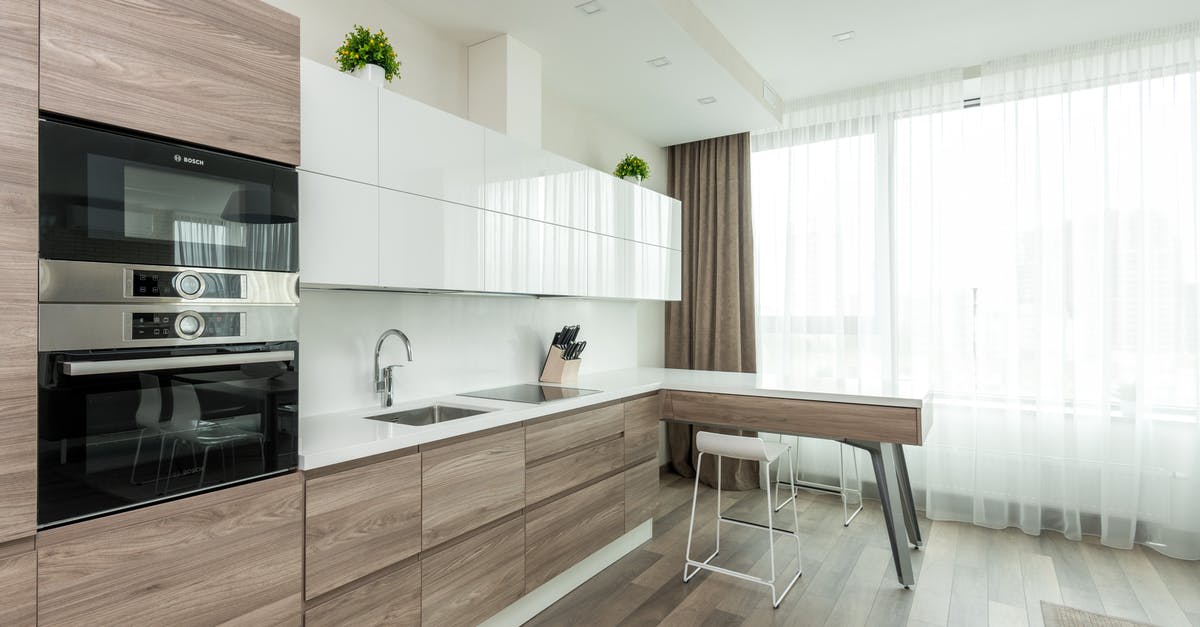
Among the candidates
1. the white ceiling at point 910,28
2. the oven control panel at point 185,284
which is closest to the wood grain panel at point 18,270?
the oven control panel at point 185,284

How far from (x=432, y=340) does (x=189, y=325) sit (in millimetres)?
1354

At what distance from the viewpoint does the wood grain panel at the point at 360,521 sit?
5.33 feet

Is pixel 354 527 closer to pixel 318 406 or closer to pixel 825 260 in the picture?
pixel 318 406

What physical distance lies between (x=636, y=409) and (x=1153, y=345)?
2805mm

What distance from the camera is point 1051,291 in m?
3.49

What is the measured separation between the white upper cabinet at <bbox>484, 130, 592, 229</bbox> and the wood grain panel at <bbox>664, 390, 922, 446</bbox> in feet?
3.72

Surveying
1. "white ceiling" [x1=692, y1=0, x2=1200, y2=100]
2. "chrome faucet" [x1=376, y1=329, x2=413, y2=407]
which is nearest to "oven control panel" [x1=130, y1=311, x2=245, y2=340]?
"chrome faucet" [x1=376, y1=329, x2=413, y2=407]

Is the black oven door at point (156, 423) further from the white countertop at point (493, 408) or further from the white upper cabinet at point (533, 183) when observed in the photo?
the white upper cabinet at point (533, 183)

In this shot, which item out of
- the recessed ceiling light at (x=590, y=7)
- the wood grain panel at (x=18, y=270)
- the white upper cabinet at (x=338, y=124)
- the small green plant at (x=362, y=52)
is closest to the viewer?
the wood grain panel at (x=18, y=270)

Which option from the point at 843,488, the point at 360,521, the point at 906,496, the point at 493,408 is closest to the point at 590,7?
the point at 493,408

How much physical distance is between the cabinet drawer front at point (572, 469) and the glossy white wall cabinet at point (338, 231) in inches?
39.2

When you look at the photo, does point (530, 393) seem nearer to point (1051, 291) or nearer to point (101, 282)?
point (101, 282)

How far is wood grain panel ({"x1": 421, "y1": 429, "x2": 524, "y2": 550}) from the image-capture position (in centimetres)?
196

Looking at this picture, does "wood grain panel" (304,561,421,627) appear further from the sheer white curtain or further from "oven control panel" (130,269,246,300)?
the sheer white curtain
